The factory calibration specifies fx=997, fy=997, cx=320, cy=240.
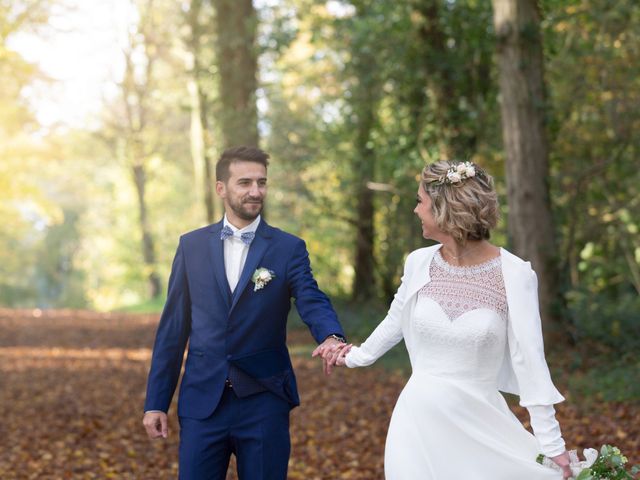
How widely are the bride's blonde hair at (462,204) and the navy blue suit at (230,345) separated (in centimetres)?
92

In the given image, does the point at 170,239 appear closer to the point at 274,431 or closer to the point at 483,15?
the point at 483,15

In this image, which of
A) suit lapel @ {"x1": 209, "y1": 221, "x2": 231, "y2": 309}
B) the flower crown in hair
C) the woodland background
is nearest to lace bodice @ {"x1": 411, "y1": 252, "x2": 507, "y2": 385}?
the flower crown in hair

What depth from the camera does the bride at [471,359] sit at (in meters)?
3.94

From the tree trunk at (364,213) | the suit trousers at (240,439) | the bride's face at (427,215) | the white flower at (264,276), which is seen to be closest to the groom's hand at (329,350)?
the suit trousers at (240,439)

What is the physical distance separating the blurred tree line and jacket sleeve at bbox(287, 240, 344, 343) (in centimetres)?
852

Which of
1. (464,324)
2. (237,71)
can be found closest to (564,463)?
(464,324)

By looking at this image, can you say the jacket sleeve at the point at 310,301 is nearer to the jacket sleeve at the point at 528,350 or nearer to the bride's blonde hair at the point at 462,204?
the bride's blonde hair at the point at 462,204

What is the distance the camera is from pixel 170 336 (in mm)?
4770

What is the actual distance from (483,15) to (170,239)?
Result: 33487mm

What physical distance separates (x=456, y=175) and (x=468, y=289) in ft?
1.55

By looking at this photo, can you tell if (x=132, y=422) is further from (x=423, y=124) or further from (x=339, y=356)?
(x=423, y=124)

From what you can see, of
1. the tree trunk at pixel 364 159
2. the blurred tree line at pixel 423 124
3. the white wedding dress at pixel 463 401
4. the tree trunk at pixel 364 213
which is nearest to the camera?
the white wedding dress at pixel 463 401

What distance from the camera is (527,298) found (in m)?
3.96

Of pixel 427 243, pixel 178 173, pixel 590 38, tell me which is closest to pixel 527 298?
pixel 590 38
